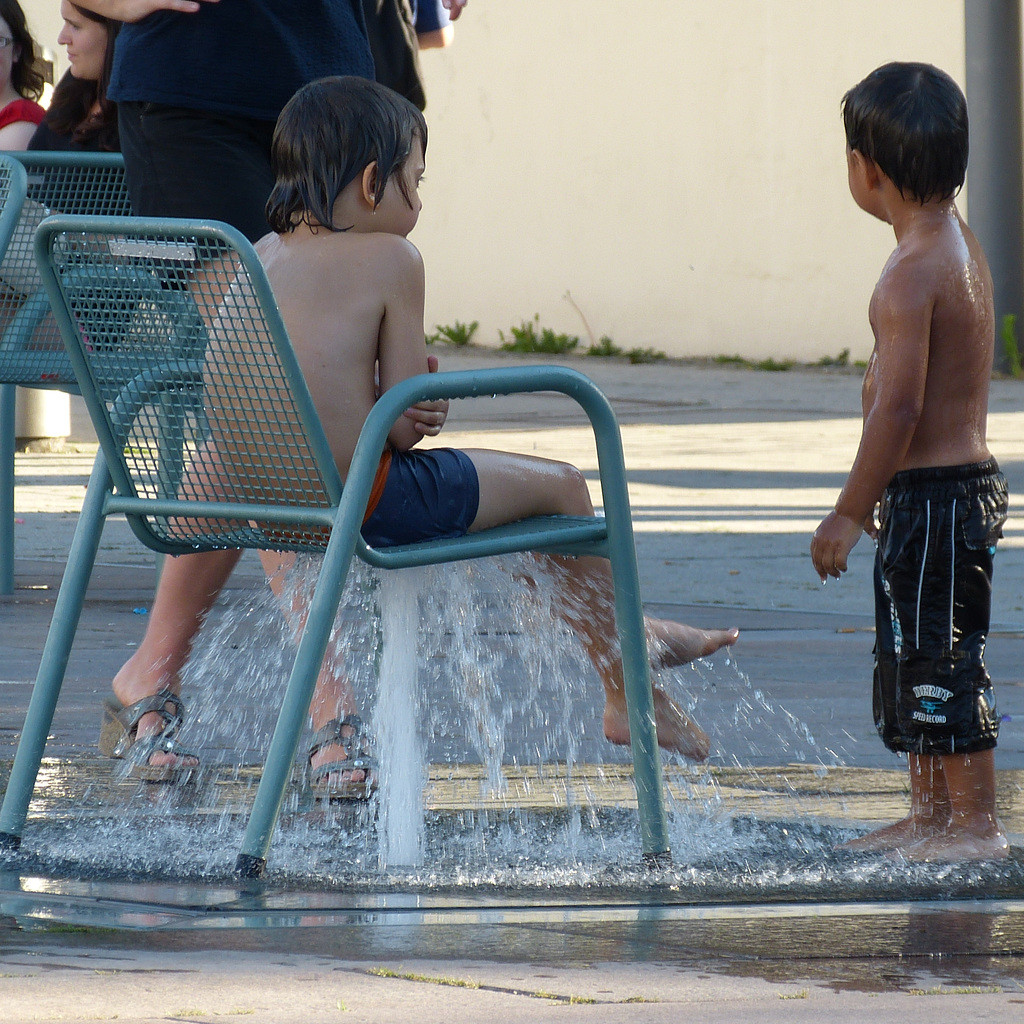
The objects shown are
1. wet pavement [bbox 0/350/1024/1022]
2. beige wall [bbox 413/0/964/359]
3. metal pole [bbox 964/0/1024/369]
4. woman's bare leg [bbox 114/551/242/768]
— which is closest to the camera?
wet pavement [bbox 0/350/1024/1022]

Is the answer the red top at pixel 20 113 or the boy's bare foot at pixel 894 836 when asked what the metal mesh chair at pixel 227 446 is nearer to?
the boy's bare foot at pixel 894 836

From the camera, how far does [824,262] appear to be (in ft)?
52.9

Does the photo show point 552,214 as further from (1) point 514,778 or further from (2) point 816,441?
(1) point 514,778

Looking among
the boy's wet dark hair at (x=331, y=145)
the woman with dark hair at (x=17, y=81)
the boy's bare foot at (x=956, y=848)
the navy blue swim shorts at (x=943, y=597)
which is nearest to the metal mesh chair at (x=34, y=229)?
the woman with dark hair at (x=17, y=81)

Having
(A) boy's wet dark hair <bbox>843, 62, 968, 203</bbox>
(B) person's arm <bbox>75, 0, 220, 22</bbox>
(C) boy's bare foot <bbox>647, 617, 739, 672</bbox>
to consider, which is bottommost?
(C) boy's bare foot <bbox>647, 617, 739, 672</bbox>

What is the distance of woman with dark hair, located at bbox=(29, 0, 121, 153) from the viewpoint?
14.4 ft

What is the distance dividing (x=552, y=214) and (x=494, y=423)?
739cm

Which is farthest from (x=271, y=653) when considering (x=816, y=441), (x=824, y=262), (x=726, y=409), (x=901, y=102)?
(x=824, y=262)

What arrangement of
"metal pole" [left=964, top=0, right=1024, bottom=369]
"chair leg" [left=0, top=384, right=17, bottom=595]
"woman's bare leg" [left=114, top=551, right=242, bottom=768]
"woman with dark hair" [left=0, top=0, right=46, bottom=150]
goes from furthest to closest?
"metal pole" [left=964, top=0, right=1024, bottom=369]
"woman with dark hair" [left=0, top=0, right=46, bottom=150]
"chair leg" [left=0, top=384, right=17, bottom=595]
"woman's bare leg" [left=114, top=551, right=242, bottom=768]

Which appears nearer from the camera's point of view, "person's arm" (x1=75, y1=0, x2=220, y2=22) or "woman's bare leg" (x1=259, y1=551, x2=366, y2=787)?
"woman's bare leg" (x1=259, y1=551, x2=366, y2=787)

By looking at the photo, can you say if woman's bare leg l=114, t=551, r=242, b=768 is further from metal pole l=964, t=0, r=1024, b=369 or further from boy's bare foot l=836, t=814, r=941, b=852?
metal pole l=964, t=0, r=1024, b=369

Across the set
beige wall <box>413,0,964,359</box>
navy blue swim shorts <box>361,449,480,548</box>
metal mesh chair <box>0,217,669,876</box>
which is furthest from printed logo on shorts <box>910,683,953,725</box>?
beige wall <box>413,0,964,359</box>

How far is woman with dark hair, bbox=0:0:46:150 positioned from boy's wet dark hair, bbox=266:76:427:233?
243cm

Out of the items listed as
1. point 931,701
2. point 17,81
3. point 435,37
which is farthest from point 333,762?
point 17,81
